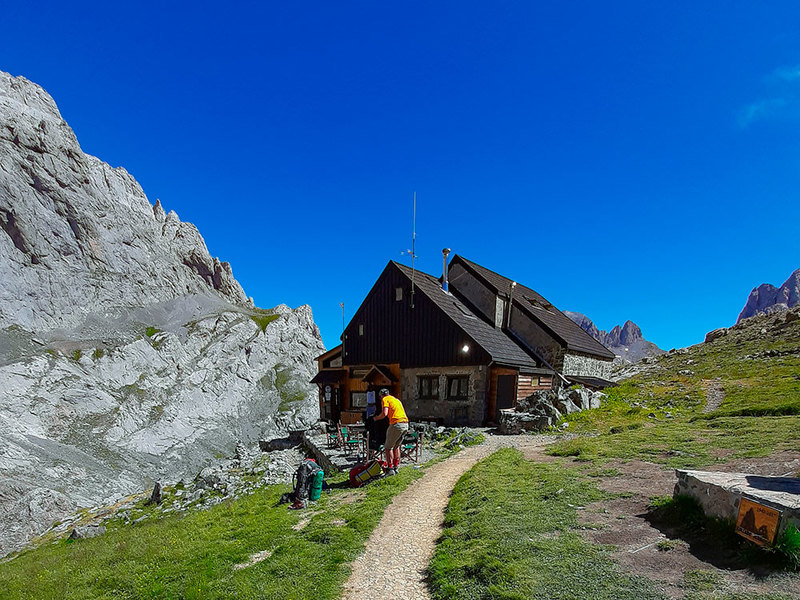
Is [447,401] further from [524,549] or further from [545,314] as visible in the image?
[524,549]

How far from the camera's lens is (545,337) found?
28688 millimetres

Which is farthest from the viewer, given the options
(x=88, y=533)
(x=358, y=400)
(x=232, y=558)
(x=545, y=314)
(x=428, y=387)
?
(x=545, y=314)

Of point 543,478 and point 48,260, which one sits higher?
point 48,260

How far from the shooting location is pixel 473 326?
26.7 metres

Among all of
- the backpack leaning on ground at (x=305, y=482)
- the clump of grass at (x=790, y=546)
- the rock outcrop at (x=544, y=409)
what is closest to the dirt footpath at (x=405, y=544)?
the backpack leaning on ground at (x=305, y=482)

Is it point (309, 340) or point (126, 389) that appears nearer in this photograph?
point (126, 389)

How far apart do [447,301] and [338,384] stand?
10.9 meters

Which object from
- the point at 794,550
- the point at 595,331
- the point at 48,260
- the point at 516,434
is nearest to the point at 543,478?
the point at 794,550

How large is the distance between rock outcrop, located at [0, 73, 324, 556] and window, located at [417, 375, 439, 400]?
70.3ft

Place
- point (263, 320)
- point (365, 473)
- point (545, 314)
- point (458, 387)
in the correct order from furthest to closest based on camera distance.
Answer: point (263, 320)
point (545, 314)
point (458, 387)
point (365, 473)

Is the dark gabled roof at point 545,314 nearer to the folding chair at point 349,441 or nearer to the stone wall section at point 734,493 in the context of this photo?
the folding chair at point 349,441

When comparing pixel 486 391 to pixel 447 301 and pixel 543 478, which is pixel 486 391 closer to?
pixel 447 301

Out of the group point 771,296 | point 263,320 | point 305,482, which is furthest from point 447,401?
point 771,296

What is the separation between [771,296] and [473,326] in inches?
7601
